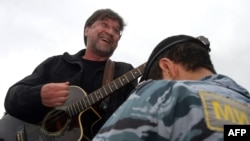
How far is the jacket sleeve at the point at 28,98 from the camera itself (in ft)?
9.95

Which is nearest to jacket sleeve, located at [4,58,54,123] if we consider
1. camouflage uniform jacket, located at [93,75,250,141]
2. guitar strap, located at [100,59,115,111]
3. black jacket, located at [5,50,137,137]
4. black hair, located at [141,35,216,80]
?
black jacket, located at [5,50,137,137]

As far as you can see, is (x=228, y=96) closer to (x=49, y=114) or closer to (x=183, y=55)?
(x=183, y=55)

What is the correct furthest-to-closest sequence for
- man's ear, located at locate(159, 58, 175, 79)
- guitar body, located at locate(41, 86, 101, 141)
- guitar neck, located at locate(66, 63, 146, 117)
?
guitar neck, located at locate(66, 63, 146, 117) < guitar body, located at locate(41, 86, 101, 141) < man's ear, located at locate(159, 58, 175, 79)

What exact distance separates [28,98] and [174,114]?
1.95 metres

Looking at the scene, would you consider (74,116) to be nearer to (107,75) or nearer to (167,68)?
(107,75)

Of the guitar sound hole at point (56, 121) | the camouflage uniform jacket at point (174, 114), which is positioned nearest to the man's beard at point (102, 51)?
the guitar sound hole at point (56, 121)

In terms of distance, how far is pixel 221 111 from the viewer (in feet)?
4.27

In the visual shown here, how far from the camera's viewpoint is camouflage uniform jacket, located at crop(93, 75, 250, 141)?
124cm

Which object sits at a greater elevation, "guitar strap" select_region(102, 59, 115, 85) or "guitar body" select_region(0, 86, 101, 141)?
"guitar strap" select_region(102, 59, 115, 85)

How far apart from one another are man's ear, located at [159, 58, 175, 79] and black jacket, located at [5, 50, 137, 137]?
1.55 m

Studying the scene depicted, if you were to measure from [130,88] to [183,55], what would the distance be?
1761 mm

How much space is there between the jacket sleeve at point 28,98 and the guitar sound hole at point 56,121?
0.07m

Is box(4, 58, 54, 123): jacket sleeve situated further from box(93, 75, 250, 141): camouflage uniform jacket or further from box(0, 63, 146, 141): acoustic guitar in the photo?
box(93, 75, 250, 141): camouflage uniform jacket

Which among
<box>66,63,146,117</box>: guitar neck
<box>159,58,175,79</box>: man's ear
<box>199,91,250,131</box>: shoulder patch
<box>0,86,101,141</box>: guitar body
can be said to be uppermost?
<box>159,58,175,79</box>: man's ear
